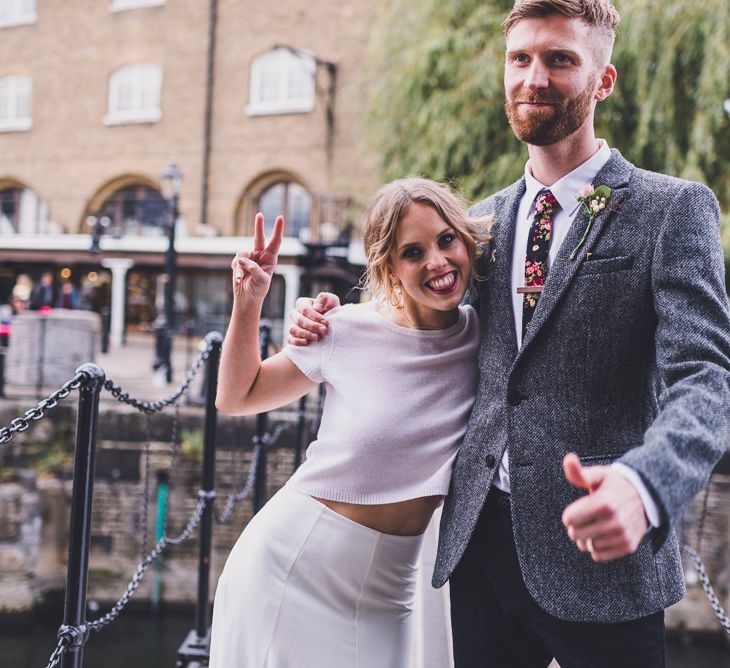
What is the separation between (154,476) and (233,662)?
8.10 meters

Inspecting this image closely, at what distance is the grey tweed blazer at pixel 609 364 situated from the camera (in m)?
1.22

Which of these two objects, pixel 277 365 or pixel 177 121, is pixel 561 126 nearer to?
pixel 277 365

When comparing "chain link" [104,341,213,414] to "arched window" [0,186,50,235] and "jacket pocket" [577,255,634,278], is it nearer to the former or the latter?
"jacket pocket" [577,255,634,278]

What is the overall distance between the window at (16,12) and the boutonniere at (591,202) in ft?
71.0

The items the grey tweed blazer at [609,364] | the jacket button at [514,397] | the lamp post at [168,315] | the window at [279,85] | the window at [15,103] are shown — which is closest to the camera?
the grey tweed blazer at [609,364]

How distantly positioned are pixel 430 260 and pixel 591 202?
1.25 feet

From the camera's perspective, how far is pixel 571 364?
1.35m

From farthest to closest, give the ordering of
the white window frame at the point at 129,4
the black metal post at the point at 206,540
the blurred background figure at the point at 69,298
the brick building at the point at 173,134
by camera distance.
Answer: the white window frame at the point at 129,4
the brick building at the point at 173,134
the blurred background figure at the point at 69,298
the black metal post at the point at 206,540

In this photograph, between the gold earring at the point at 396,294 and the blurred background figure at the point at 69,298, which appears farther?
the blurred background figure at the point at 69,298

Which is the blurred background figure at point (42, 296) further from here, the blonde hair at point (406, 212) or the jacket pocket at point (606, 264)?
the jacket pocket at point (606, 264)

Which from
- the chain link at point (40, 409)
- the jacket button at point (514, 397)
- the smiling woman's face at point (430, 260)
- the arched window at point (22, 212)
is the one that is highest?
the arched window at point (22, 212)

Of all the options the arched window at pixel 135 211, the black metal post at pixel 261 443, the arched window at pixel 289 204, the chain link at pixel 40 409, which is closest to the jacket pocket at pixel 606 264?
the chain link at pixel 40 409

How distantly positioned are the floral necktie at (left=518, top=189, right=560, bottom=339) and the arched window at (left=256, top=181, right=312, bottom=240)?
617 inches

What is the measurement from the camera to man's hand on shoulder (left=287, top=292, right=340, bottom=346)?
5.82ft
